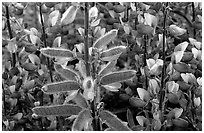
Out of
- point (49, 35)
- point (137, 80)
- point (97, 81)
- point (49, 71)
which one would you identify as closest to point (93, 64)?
point (97, 81)

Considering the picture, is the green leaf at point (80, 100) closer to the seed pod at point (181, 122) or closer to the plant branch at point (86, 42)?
the plant branch at point (86, 42)

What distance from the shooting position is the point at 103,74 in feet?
3.57

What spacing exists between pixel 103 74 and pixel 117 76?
8 cm

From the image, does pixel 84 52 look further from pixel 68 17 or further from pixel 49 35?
pixel 49 35

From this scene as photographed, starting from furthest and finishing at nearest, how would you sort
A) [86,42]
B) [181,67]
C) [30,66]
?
[30,66] → [181,67] → [86,42]

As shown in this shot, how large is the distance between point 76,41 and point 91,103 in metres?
0.77

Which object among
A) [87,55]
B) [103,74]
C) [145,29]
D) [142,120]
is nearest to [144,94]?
[142,120]

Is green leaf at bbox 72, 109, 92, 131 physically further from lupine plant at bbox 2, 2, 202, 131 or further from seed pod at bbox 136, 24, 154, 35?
seed pod at bbox 136, 24, 154, 35

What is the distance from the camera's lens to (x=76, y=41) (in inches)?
71.2

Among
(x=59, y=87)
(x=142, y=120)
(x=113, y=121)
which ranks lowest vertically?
(x=142, y=120)

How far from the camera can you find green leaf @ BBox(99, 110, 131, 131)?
41.1 inches

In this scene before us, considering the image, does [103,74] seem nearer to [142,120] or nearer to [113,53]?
[113,53]

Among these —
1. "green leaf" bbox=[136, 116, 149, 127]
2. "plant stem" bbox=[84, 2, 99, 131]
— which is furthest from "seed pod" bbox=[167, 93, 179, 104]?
"plant stem" bbox=[84, 2, 99, 131]

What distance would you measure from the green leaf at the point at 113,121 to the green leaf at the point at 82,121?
4cm
